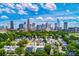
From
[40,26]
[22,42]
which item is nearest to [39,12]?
[40,26]

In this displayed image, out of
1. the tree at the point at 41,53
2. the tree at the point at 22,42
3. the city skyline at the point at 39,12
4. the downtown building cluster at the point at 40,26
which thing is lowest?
the tree at the point at 41,53

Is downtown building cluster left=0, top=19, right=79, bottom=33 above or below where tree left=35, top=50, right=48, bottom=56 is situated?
above

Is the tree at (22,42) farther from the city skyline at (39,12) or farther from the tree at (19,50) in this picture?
the city skyline at (39,12)

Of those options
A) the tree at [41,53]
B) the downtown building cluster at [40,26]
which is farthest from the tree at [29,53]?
the downtown building cluster at [40,26]

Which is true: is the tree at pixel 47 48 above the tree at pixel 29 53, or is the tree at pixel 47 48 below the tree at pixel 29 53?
above

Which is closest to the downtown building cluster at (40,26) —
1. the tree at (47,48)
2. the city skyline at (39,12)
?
the city skyline at (39,12)

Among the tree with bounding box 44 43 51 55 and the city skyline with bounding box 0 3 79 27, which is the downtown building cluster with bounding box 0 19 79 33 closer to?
the city skyline with bounding box 0 3 79 27

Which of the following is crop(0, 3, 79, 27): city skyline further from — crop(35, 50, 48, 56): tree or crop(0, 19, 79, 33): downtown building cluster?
crop(35, 50, 48, 56): tree

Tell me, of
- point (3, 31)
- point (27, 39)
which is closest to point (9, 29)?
point (3, 31)

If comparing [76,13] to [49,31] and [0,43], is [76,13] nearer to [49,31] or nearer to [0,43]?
[49,31]

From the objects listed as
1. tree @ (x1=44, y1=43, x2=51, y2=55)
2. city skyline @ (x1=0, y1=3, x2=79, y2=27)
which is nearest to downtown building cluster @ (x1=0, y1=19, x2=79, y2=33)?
city skyline @ (x1=0, y1=3, x2=79, y2=27)

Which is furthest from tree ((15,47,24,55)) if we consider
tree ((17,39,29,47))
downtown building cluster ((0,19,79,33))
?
downtown building cluster ((0,19,79,33))

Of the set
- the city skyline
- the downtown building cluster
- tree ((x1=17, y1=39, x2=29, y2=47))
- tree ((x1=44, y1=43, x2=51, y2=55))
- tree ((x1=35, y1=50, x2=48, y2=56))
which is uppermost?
the city skyline
